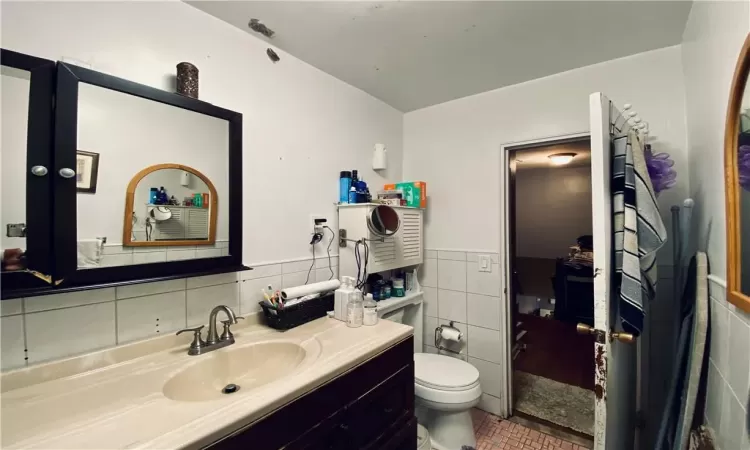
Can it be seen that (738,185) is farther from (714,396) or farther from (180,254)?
(180,254)

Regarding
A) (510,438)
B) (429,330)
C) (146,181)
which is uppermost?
(146,181)

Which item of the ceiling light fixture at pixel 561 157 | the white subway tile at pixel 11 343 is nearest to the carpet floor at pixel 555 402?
the ceiling light fixture at pixel 561 157

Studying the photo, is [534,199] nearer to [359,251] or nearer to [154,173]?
[359,251]

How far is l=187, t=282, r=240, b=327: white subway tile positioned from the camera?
1.17 m

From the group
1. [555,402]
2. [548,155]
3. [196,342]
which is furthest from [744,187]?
[548,155]

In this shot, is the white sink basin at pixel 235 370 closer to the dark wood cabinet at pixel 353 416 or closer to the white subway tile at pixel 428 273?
the dark wood cabinet at pixel 353 416

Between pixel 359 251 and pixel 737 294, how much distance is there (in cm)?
136

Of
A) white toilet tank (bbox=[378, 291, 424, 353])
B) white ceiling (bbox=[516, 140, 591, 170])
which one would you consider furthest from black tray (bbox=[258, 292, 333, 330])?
white ceiling (bbox=[516, 140, 591, 170])

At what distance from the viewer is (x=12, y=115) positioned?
79 centimetres

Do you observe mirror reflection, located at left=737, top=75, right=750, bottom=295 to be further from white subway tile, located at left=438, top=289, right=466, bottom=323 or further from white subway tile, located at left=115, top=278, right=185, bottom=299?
white subway tile, located at left=115, top=278, right=185, bottom=299

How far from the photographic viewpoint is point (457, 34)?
1370 millimetres

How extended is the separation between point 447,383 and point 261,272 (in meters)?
1.07

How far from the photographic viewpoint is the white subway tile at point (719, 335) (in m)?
0.84

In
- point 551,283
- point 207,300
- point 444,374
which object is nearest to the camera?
point 207,300
